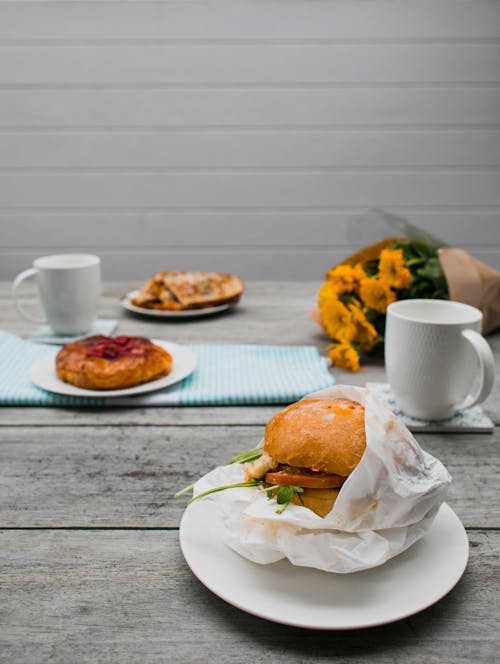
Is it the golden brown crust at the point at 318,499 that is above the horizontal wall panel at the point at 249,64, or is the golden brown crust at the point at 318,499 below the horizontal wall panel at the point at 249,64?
below

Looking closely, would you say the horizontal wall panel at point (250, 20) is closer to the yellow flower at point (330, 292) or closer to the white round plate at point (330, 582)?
the yellow flower at point (330, 292)

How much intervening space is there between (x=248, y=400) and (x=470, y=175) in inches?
106

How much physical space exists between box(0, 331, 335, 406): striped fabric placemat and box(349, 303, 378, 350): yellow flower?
9 centimetres

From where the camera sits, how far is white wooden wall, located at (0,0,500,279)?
3.16m

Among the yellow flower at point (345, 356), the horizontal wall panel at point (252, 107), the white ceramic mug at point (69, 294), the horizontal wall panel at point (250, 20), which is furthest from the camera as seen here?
the horizontal wall panel at point (252, 107)

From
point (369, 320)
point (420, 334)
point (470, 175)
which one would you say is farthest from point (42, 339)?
point (470, 175)

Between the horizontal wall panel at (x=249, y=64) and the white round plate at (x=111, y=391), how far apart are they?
234 centimetres

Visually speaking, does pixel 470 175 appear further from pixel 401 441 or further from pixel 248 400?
pixel 401 441

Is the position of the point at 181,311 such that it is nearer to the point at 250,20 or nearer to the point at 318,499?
the point at 318,499

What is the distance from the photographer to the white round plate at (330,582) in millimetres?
548

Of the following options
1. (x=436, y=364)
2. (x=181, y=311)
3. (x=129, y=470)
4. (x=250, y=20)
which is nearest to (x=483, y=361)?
(x=436, y=364)

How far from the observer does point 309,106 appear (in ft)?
10.7

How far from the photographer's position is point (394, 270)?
128 centimetres

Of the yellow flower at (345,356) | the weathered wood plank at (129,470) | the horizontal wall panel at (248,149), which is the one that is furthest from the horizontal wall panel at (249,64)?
the weathered wood plank at (129,470)
